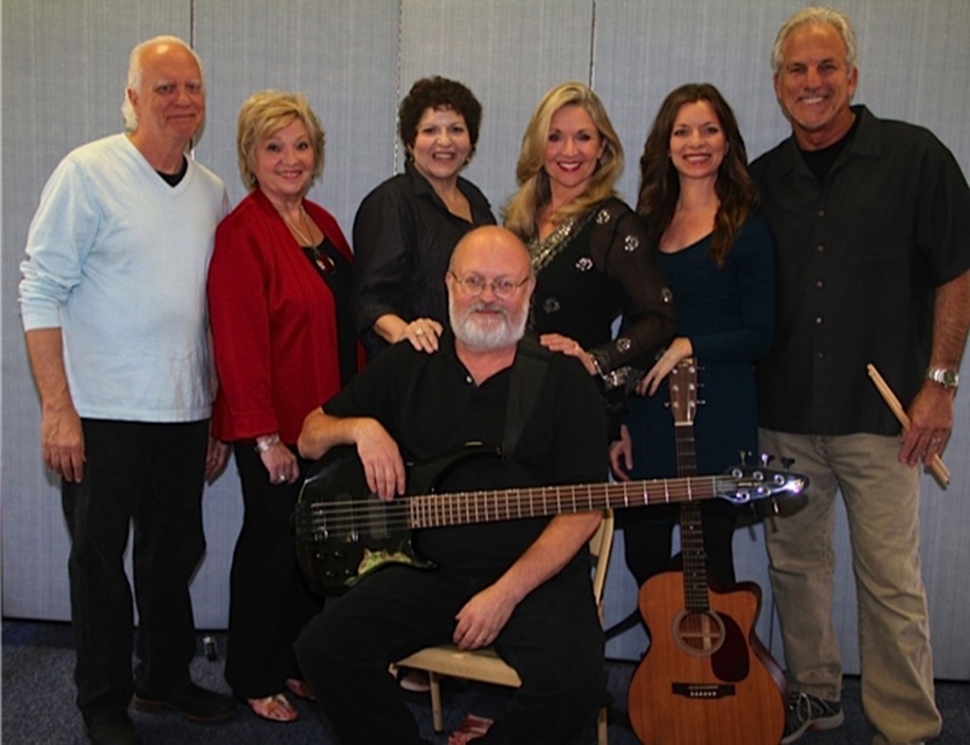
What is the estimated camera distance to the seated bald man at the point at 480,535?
2.25 meters

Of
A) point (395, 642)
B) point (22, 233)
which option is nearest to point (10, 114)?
point (22, 233)

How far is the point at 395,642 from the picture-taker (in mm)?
2301

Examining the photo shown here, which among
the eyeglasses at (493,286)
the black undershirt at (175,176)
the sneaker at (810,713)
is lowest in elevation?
the sneaker at (810,713)

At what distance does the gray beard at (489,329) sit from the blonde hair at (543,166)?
471 mm

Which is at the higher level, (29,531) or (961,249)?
(961,249)

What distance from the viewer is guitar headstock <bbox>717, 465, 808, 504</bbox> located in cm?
227

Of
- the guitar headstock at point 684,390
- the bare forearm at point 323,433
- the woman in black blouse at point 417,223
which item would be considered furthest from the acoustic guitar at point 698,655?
the bare forearm at point 323,433

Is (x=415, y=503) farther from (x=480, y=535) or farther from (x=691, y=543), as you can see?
(x=691, y=543)

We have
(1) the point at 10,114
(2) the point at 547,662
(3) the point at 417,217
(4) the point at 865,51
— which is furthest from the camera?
(1) the point at 10,114

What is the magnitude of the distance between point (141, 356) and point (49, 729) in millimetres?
1130

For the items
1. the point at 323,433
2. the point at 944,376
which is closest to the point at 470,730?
the point at 323,433

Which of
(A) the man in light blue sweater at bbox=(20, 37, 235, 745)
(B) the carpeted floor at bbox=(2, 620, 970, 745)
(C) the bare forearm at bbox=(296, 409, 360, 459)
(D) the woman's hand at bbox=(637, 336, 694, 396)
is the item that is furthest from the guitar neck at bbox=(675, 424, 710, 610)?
(A) the man in light blue sweater at bbox=(20, 37, 235, 745)

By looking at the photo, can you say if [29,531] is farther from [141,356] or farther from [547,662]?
[547,662]

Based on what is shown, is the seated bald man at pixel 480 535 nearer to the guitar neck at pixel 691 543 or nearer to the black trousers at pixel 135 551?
the guitar neck at pixel 691 543
